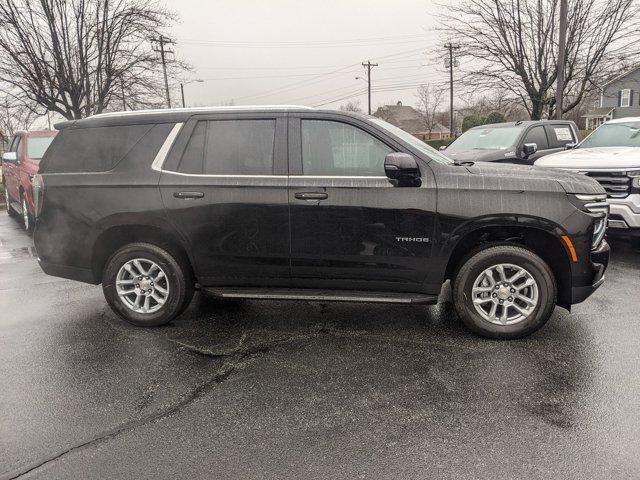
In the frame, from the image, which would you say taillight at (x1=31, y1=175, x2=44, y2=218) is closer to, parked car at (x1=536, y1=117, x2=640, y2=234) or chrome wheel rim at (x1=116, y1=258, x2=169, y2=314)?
chrome wheel rim at (x1=116, y1=258, x2=169, y2=314)

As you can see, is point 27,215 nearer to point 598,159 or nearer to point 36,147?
point 36,147

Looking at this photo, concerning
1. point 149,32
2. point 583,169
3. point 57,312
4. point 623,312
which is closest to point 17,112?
point 149,32

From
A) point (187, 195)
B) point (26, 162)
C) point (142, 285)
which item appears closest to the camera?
point (187, 195)

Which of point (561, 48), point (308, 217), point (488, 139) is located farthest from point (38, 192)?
point (561, 48)

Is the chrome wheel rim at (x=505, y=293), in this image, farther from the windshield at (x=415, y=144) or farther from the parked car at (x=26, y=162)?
the parked car at (x=26, y=162)

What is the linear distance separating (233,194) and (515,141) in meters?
7.33

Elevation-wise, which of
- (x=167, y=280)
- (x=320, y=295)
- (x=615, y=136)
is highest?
(x=615, y=136)

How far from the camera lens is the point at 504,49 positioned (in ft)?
66.2

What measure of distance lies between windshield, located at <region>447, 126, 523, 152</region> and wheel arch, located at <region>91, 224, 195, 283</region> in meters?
7.38

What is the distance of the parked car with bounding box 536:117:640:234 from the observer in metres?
6.41

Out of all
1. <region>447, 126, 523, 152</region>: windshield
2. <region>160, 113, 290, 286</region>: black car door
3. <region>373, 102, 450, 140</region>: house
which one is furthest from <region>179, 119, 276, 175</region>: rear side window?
<region>373, 102, 450, 140</region>: house

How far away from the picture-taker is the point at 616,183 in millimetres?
6598

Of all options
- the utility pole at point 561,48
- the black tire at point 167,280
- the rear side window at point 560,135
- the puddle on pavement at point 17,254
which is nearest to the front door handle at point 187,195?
the black tire at point 167,280

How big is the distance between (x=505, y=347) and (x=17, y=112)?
2128 centimetres
